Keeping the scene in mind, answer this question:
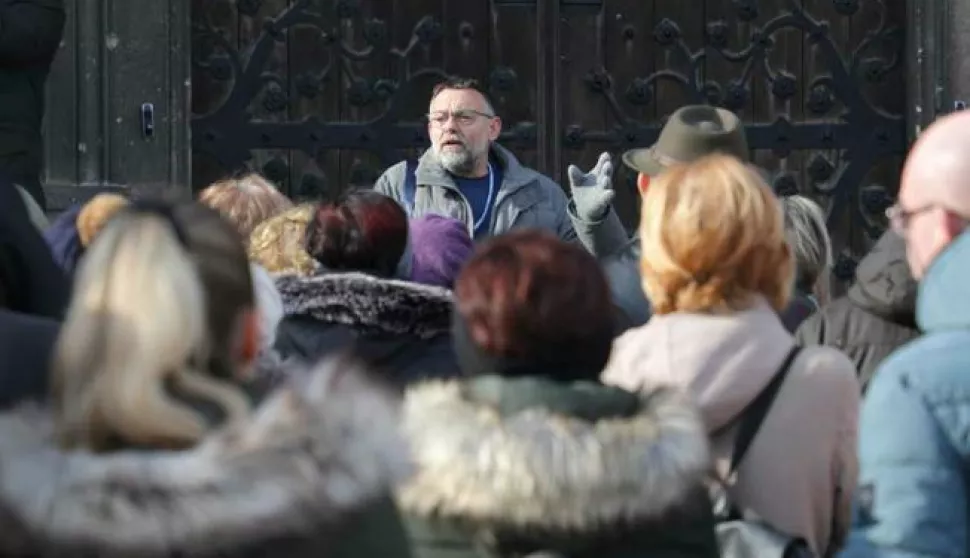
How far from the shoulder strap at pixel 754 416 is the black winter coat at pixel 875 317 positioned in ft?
4.47

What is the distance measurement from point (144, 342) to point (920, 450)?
1.14 meters

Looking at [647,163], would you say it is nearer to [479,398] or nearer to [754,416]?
[754,416]

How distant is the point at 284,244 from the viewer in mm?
5285

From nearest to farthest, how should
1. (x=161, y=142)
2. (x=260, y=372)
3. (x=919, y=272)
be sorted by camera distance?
(x=260, y=372) < (x=919, y=272) < (x=161, y=142)

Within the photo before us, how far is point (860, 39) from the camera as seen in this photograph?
9422 millimetres

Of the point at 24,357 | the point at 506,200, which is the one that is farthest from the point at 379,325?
the point at 506,200

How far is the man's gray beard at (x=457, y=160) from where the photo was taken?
761 cm

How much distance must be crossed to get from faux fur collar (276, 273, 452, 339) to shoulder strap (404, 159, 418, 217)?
9.24ft

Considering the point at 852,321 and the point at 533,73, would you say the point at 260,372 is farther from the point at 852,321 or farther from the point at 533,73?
the point at 533,73


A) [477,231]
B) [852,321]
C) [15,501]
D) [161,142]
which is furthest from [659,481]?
[161,142]

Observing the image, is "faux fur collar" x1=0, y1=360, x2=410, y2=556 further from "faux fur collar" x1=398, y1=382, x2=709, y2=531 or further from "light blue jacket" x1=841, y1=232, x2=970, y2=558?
"light blue jacket" x1=841, y1=232, x2=970, y2=558

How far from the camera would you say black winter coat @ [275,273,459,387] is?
473 cm

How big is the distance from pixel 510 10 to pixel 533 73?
262 mm

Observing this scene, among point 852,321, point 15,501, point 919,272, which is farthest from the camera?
point 852,321
